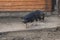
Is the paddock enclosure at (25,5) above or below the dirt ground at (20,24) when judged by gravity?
above

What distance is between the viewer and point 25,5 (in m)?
13.7

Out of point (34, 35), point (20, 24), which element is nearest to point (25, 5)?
point (20, 24)

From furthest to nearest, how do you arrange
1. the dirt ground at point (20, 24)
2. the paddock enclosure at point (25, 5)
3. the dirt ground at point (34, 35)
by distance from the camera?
the paddock enclosure at point (25, 5) < the dirt ground at point (20, 24) < the dirt ground at point (34, 35)

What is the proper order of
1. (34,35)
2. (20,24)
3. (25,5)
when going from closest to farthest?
(34,35) < (20,24) < (25,5)

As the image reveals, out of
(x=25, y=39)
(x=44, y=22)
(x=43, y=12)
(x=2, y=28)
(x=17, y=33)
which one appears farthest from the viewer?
(x=43, y=12)

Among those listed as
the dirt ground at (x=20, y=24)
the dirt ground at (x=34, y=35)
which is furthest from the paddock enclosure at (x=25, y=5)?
the dirt ground at (x=34, y=35)

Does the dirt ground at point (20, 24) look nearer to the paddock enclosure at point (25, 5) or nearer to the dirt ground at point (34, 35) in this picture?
the dirt ground at point (34, 35)

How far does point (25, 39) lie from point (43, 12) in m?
4.35

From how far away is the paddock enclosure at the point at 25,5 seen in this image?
13.7 metres

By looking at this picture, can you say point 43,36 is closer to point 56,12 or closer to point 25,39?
point 25,39

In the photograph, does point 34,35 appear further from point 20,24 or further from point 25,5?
point 25,5

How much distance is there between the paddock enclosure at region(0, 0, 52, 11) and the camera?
13656mm

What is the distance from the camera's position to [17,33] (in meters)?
10.2

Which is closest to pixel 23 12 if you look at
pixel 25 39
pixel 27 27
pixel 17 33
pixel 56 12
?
pixel 56 12
